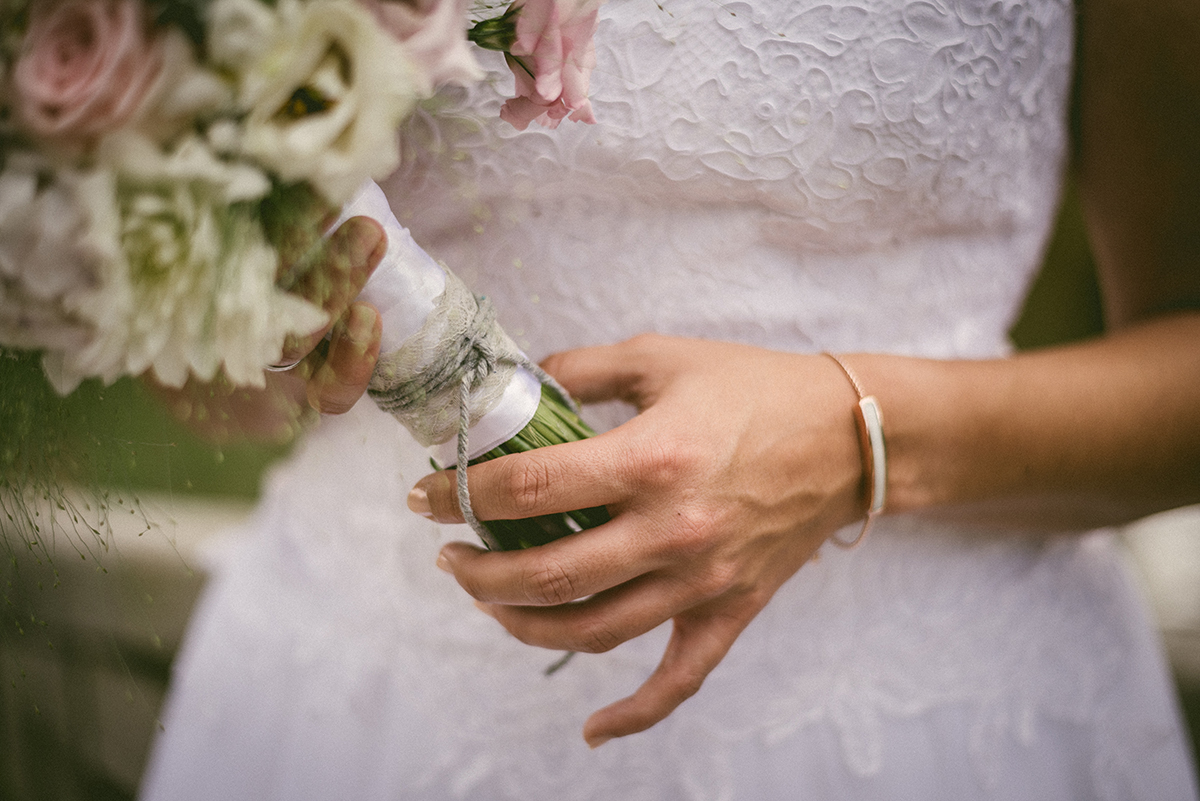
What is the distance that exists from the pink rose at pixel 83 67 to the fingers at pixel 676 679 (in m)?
0.63

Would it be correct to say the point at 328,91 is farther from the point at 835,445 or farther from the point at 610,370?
the point at 835,445

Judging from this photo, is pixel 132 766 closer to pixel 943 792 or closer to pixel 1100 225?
pixel 943 792

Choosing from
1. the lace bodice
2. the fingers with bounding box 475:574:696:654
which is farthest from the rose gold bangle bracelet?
the fingers with bounding box 475:574:696:654

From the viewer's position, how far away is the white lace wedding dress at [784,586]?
2.42ft

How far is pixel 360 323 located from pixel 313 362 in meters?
0.06

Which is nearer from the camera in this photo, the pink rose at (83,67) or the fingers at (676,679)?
the pink rose at (83,67)

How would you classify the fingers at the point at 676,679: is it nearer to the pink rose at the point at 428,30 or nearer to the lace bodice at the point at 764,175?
the lace bodice at the point at 764,175

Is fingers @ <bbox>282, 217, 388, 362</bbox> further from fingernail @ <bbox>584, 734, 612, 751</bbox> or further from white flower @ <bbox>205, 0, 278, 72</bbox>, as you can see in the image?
fingernail @ <bbox>584, 734, 612, 751</bbox>

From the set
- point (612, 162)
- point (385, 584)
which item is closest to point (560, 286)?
point (612, 162)

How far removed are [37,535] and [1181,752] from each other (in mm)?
1416

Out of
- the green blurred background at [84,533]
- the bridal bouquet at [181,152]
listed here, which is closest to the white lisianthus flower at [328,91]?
the bridal bouquet at [181,152]

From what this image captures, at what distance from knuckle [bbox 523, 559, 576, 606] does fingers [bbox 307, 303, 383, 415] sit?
219 millimetres

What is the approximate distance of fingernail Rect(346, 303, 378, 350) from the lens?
0.50 m

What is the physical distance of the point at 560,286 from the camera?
809mm
